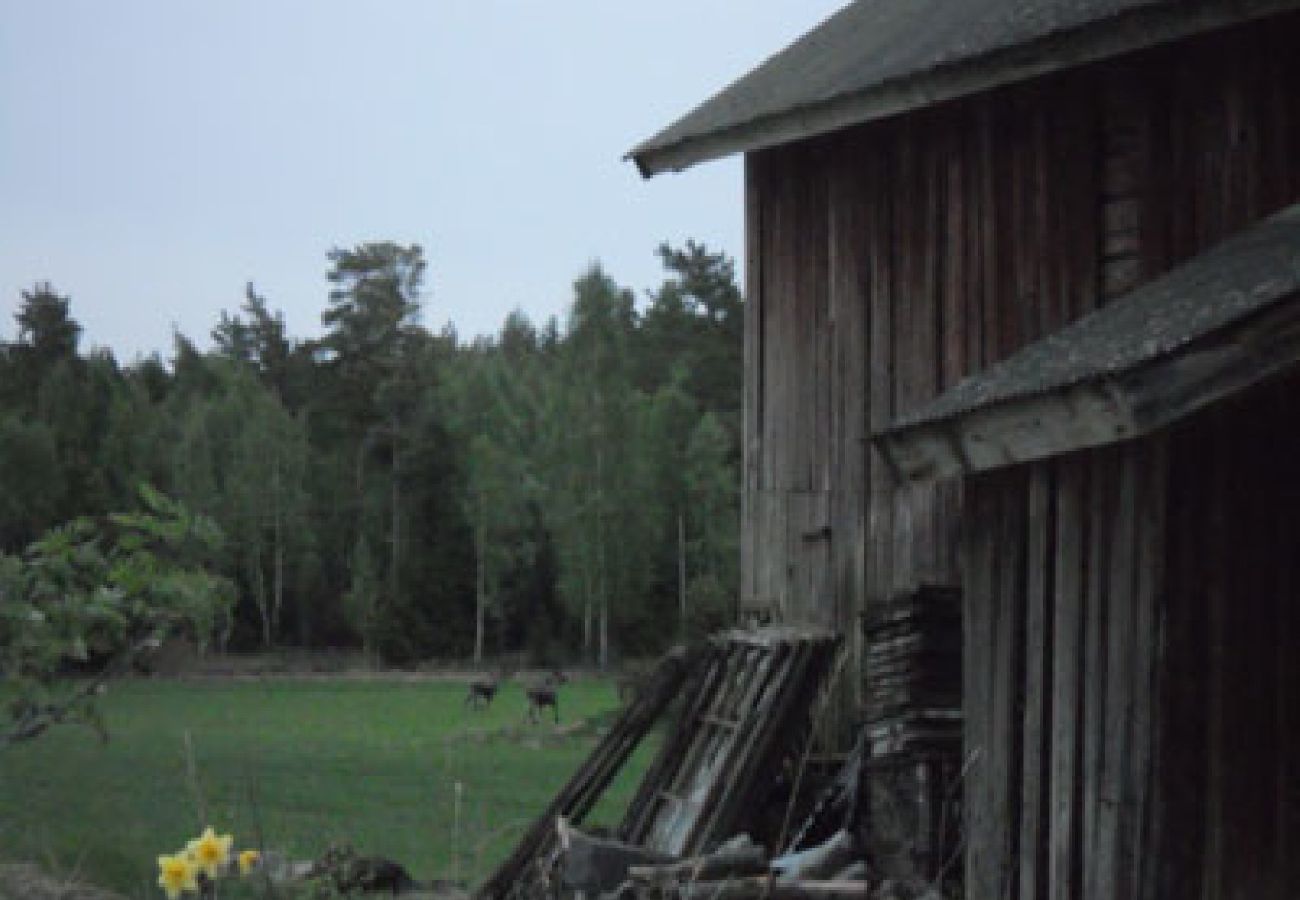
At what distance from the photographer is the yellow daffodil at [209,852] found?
416 cm

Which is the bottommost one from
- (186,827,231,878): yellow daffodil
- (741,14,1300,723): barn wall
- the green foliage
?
(186,827,231,878): yellow daffodil

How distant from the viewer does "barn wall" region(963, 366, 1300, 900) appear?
646 cm

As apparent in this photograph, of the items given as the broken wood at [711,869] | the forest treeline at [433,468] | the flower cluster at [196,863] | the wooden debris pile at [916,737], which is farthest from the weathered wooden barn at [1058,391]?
the forest treeline at [433,468]

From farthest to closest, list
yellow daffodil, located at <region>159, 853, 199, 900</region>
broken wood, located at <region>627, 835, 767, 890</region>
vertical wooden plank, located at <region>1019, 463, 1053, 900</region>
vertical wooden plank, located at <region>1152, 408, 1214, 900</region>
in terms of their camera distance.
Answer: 1. broken wood, located at <region>627, 835, 767, 890</region>
2. vertical wooden plank, located at <region>1019, 463, 1053, 900</region>
3. vertical wooden plank, located at <region>1152, 408, 1214, 900</region>
4. yellow daffodil, located at <region>159, 853, 199, 900</region>

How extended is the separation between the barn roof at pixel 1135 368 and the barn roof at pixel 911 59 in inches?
53.1

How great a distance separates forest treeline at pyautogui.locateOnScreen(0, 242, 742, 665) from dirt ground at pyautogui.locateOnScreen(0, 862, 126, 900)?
54.4 metres

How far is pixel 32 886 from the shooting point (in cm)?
949

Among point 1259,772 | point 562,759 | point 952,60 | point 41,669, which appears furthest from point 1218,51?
point 562,759

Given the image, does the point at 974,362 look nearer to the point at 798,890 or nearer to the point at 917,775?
the point at 917,775

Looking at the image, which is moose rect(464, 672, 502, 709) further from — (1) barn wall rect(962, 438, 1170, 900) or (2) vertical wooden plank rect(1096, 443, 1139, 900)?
(2) vertical wooden plank rect(1096, 443, 1139, 900)

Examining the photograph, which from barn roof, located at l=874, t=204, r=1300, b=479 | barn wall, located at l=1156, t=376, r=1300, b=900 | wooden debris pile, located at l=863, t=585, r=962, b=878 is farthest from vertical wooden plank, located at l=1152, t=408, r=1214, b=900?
wooden debris pile, located at l=863, t=585, r=962, b=878

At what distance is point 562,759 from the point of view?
29438 mm

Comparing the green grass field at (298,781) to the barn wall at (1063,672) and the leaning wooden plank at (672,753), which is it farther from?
the barn wall at (1063,672)

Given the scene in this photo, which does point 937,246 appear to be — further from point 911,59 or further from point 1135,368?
point 1135,368
